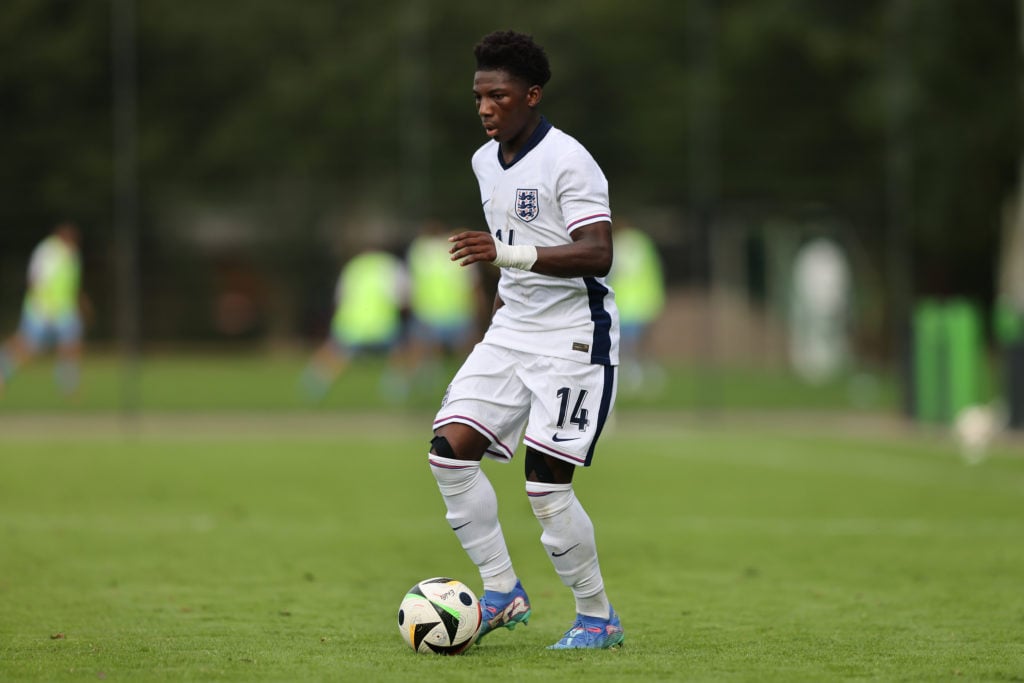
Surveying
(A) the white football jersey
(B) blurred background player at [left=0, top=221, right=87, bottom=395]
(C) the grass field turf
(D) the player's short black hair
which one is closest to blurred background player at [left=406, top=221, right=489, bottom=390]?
(B) blurred background player at [left=0, top=221, right=87, bottom=395]

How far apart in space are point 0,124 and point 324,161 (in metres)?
7.06

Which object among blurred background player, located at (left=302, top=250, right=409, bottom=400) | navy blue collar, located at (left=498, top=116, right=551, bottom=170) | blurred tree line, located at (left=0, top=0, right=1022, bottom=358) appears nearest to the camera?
navy blue collar, located at (left=498, top=116, right=551, bottom=170)

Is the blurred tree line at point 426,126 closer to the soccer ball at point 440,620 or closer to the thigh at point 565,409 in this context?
the thigh at point 565,409

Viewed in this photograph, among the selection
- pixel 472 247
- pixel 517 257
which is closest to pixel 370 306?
pixel 517 257

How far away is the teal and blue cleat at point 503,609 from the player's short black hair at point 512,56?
1.88 m

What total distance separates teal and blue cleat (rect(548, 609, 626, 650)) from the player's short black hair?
1.98 m

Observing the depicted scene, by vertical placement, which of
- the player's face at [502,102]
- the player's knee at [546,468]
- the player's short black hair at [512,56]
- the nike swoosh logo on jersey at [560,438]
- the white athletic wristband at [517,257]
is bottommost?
the player's knee at [546,468]

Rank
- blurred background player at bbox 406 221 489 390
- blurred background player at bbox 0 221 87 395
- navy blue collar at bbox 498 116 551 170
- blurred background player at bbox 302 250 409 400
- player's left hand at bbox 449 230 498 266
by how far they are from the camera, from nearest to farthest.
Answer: player's left hand at bbox 449 230 498 266, navy blue collar at bbox 498 116 551 170, blurred background player at bbox 406 221 489 390, blurred background player at bbox 0 221 87 395, blurred background player at bbox 302 250 409 400

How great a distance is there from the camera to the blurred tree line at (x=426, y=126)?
68.3 feet

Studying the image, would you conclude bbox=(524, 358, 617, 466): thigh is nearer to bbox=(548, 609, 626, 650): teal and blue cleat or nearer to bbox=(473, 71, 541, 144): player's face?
bbox=(548, 609, 626, 650): teal and blue cleat

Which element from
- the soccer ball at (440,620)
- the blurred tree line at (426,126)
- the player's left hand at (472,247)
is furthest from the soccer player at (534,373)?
the blurred tree line at (426,126)

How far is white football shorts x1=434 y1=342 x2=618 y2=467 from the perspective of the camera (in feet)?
20.3

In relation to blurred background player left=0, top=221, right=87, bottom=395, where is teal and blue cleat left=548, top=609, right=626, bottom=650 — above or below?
below

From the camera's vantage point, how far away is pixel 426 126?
20375 mm
